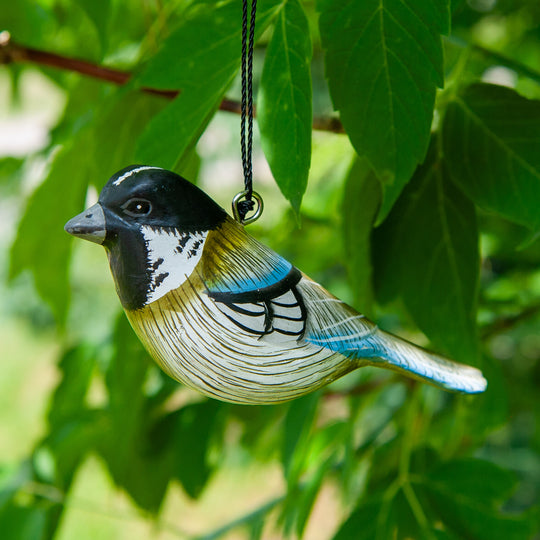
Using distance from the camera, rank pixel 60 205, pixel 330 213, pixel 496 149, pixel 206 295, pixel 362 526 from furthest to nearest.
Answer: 1. pixel 330 213
2. pixel 60 205
3. pixel 362 526
4. pixel 496 149
5. pixel 206 295

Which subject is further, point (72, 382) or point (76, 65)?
point (72, 382)

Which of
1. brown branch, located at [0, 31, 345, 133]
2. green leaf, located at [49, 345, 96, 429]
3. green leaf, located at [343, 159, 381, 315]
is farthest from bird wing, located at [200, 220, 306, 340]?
green leaf, located at [49, 345, 96, 429]

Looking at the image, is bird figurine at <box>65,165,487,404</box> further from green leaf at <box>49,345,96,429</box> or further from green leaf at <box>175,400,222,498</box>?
green leaf at <box>49,345,96,429</box>

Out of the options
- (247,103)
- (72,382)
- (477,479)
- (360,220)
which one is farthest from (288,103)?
(72,382)

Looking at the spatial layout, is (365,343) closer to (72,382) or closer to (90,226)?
(90,226)

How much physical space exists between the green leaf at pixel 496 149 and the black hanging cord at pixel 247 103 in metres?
0.17

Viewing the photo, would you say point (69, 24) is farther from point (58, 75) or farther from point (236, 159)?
point (236, 159)

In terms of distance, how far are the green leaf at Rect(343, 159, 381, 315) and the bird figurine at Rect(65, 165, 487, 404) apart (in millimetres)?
127

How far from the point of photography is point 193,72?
43 cm

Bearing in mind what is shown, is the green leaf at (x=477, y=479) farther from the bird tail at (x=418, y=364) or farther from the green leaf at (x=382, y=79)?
the green leaf at (x=382, y=79)

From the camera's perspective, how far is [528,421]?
1.91m

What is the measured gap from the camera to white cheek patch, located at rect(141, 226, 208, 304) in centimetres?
36

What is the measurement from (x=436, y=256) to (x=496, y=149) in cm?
9

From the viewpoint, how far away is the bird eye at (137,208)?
0.36m
